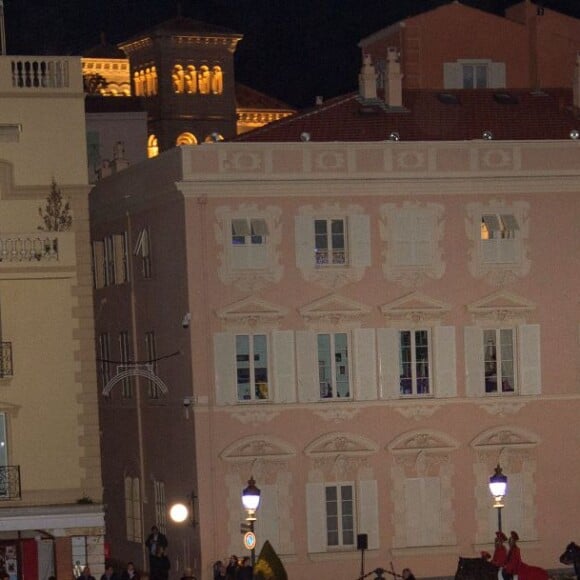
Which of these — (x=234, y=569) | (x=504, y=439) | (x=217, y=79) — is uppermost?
(x=217, y=79)

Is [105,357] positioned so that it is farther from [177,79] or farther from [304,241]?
[177,79]

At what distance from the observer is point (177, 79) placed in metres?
105

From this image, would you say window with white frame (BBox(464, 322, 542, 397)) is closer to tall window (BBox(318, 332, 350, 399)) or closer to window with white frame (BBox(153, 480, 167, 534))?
tall window (BBox(318, 332, 350, 399))

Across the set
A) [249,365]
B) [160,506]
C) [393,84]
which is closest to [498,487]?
[249,365]

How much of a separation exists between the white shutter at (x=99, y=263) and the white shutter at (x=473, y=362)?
422 inches

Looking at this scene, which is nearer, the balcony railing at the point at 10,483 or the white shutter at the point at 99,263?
the balcony railing at the point at 10,483

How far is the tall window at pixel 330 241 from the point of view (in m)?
54.9

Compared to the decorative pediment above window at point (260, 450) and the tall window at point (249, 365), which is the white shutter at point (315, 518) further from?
the tall window at point (249, 365)

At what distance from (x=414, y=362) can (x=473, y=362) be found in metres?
1.36

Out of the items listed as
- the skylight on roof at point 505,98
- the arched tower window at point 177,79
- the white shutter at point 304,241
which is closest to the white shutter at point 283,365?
the white shutter at point 304,241

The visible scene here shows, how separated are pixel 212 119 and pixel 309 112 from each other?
47.4 metres

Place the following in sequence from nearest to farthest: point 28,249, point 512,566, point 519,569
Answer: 1. point 519,569
2. point 512,566
3. point 28,249

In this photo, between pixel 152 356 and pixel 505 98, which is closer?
pixel 152 356

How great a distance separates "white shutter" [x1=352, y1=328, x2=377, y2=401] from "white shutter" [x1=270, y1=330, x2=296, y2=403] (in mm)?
1465
